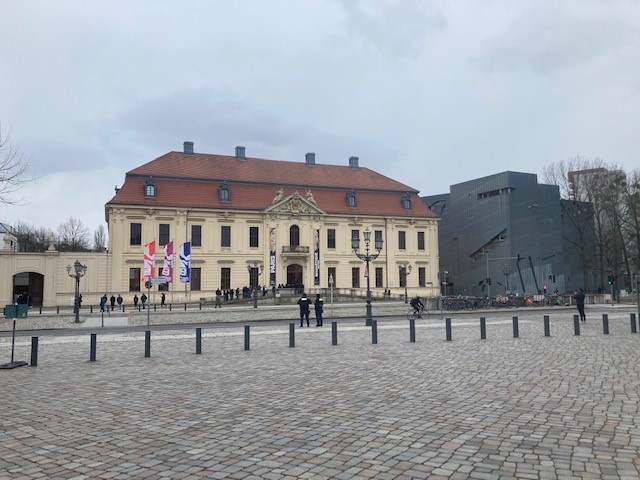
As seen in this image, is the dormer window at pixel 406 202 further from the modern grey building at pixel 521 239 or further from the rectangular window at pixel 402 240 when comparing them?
the modern grey building at pixel 521 239

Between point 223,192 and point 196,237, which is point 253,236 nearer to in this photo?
point 223,192

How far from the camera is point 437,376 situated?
9859mm

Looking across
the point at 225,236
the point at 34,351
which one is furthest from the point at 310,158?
the point at 34,351

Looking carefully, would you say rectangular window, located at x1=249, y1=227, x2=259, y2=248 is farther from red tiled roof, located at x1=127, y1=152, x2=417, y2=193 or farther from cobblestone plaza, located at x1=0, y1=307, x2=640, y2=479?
cobblestone plaza, located at x1=0, y1=307, x2=640, y2=479

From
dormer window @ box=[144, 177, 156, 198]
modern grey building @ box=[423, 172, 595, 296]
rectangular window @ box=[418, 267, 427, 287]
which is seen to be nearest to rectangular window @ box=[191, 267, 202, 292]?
dormer window @ box=[144, 177, 156, 198]

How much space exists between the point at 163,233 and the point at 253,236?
9.76m

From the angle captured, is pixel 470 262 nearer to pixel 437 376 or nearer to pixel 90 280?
pixel 90 280

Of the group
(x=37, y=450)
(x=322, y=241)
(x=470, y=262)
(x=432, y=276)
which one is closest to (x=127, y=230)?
(x=322, y=241)

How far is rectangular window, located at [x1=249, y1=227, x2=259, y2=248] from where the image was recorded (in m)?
58.4

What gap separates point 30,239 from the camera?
81.3 m

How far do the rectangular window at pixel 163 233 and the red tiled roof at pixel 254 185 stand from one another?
231 cm

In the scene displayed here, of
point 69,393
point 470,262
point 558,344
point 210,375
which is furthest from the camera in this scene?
point 470,262

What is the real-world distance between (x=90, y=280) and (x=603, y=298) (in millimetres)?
50971

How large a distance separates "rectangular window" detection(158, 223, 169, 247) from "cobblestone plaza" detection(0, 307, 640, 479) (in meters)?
42.2
